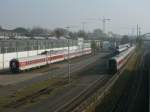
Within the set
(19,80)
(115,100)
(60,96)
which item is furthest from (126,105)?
(19,80)

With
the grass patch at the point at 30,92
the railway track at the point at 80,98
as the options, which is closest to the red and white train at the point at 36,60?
the grass patch at the point at 30,92

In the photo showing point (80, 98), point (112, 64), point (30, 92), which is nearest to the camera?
point (80, 98)

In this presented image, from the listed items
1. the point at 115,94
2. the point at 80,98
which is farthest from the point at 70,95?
the point at 115,94

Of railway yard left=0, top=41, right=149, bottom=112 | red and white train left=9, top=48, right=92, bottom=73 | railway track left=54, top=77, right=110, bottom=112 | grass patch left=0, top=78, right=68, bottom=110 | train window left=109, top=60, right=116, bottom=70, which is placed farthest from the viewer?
red and white train left=9, top=48, right=92, bottom=73

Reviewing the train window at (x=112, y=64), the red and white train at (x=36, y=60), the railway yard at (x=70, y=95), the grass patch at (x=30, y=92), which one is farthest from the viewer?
the red and white train at (x=36, y=60)

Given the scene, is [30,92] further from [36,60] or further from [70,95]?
[36,60]

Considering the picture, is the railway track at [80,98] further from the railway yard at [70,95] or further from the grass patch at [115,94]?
the grass patch at [115,94]

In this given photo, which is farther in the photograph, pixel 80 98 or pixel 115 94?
pixel 115 94

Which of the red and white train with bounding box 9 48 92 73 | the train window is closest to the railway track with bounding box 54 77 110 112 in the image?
the train window

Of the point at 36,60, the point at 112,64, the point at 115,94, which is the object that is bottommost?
the point at 115,94

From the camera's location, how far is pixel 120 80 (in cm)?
5053

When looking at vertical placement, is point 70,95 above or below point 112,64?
below

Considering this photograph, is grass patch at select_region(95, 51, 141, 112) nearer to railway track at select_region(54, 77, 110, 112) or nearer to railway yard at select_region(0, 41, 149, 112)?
railway yard at select_region(0, 41, 149, 112)

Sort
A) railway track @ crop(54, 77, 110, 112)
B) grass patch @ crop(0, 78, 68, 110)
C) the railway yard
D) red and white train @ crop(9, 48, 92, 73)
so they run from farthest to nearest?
red and white train @ crop(9, 48, 92, 73) → grass patch @ crop(0, 78, 68, 110) → the railway yard → railway track @ crop(54, 77, 110, 112)
